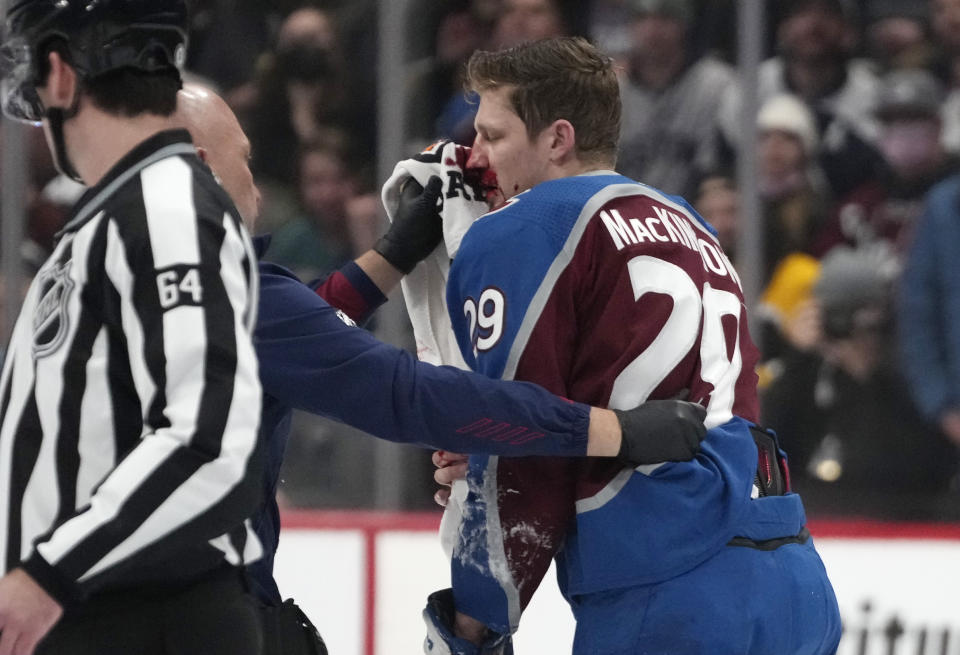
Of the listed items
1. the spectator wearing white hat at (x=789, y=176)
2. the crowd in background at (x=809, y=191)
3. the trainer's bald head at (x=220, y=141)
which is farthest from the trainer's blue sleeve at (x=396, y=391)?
the spectator wearing white hat at (x=789, y=176)

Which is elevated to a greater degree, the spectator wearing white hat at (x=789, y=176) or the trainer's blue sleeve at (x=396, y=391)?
the spectator wearing white hat at (x=789, y=176)

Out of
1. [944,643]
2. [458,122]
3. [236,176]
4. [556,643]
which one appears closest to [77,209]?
[236,176]

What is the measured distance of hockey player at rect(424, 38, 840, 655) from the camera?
2.07 meters

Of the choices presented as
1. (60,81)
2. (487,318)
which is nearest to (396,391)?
(487,318)

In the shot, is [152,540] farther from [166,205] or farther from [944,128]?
[944,128]

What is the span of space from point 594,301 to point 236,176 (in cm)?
60

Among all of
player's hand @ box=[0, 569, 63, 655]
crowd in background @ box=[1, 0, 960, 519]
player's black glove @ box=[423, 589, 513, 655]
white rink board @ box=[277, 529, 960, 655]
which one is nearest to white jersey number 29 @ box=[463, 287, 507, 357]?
player's black glove @ box=[423, 589, 513, 655]

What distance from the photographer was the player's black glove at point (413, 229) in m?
2.64

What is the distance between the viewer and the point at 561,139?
7.56 ft

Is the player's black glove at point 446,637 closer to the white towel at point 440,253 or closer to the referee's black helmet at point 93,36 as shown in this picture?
the white towel at point 440,253

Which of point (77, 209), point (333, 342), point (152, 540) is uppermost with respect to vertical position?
point (77, 209)

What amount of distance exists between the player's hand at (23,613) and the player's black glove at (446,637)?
84 centimetres

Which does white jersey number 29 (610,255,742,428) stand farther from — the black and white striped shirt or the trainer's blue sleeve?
the black and white striped shirt

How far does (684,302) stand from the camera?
6.95ft
